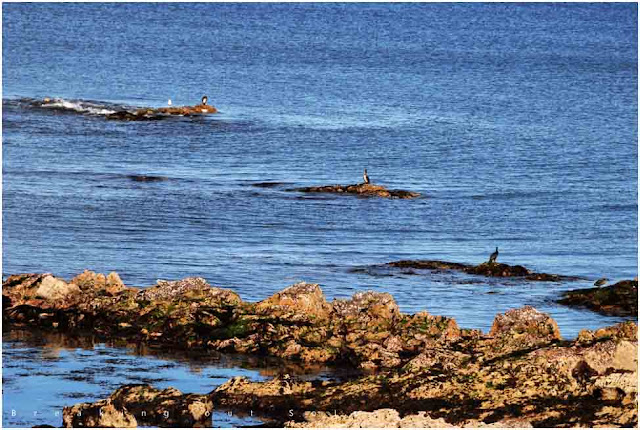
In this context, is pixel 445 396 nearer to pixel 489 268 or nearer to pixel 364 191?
pixel 489 268

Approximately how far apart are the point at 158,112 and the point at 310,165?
18.4 m

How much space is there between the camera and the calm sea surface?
158ft

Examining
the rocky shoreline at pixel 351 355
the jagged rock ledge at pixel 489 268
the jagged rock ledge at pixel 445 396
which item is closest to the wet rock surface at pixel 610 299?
the jagged rock ledge at pixel 489 268

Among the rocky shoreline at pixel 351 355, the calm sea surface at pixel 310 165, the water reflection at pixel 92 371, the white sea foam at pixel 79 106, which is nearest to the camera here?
the rocky shoreline at pixel 351 355

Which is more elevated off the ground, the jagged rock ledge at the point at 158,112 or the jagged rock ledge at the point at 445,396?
the jagged rock ledge at the point at 158,112

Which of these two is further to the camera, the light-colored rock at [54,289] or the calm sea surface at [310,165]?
the calm sea surface at [310,165]

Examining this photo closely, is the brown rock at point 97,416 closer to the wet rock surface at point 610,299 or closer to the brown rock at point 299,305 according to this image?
the brown rock at point 299,305

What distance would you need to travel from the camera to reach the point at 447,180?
78.1m

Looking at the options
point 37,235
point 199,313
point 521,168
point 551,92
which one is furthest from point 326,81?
point 199,313

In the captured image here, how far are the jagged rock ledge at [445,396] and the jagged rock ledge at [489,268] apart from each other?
19237 mm

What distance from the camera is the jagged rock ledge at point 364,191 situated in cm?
7025

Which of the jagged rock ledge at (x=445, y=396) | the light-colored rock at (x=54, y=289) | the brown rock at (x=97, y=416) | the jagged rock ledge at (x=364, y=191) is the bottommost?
the brown rock at (x=97, y=416)

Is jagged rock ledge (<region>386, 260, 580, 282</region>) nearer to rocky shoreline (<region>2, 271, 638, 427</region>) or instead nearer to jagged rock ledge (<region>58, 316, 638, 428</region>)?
rocky shoreline (<region>2, 271, 638, 427</region>)

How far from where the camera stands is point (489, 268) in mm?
49469
